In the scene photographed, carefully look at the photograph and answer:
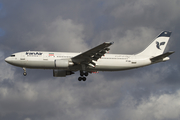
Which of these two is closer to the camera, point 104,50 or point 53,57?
point 104,50

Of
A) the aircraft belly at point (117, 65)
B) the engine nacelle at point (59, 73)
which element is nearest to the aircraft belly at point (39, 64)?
the engine nacelle at point (59, 73)

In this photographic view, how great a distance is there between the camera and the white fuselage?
126ft

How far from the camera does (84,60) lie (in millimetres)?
38844

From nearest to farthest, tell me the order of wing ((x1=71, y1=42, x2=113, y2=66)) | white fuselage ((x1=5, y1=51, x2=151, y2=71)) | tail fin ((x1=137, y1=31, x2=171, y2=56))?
wing ((x1=71, y1=42, x2=113, y2=66)) → white fuselage ((x1=5, y1=51, x2=151, y2=71)) → tail fin ((x1=137, y1=31, x2=171, y2=56))

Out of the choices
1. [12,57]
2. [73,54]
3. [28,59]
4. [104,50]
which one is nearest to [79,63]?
[73,54]

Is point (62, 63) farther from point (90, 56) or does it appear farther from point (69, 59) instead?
point (90, 56)

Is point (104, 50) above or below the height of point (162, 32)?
below

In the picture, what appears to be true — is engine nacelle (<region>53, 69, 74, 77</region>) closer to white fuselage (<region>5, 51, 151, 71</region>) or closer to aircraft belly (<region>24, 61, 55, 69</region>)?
white fuselage (<region>5, 51, 151, 71</region>)

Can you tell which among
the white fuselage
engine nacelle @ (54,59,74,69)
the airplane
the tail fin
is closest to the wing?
the airplane

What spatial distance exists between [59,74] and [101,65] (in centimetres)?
764

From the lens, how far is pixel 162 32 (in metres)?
44.5

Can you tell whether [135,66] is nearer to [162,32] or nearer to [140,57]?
[140,57]

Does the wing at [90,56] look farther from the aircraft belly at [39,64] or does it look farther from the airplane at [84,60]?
the aircraft belly at [39,64]

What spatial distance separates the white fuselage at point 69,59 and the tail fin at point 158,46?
1.72 m
